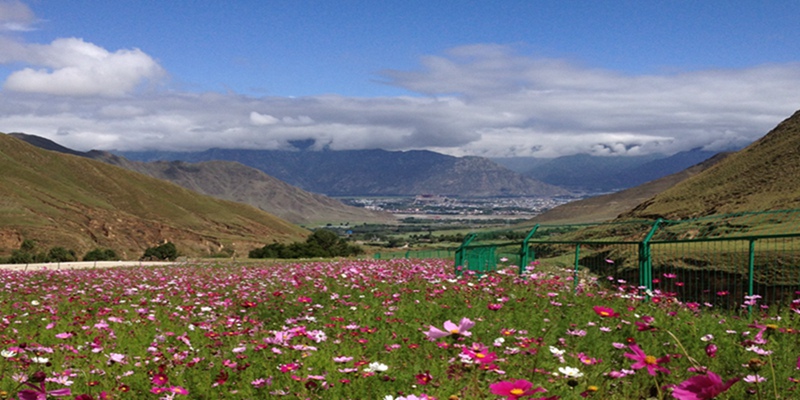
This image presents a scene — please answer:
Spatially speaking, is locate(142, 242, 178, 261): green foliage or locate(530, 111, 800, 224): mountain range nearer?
locate(530, 111, 800, 224): mountain range

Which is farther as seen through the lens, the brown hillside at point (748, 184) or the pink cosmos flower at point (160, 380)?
the brown hillside at point (748, 184)

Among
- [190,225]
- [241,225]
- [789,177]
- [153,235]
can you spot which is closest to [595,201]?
[241,225]

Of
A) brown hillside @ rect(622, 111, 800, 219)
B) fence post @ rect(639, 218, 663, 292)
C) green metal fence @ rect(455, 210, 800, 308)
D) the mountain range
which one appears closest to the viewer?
green metal fence @ rect(455, 210, 800, 308)

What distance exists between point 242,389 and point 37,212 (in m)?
103

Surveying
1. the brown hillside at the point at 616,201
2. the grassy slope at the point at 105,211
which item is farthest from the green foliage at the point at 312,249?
the brown hillside at the point at 616,201

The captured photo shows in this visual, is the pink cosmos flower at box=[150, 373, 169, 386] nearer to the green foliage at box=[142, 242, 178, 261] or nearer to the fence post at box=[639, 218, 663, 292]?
the fence post at box=[639, 218, 663, 292]

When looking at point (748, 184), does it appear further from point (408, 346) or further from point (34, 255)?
point (34, 255)

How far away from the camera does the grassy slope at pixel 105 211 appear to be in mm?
87938

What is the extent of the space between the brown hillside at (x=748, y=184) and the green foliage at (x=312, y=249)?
38476 mm

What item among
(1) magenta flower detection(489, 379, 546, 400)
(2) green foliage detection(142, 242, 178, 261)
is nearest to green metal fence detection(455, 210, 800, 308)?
(1) magenta flower detection(489, 379, 546, 400)

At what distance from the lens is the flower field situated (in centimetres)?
438

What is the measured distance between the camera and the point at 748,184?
33344 millimetres

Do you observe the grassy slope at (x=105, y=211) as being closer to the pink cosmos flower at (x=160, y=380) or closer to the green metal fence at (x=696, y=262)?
the green metal fence at (x=696, y=262)

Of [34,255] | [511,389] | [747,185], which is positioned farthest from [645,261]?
[34,255]
